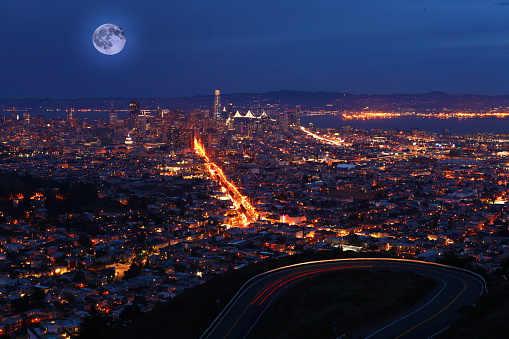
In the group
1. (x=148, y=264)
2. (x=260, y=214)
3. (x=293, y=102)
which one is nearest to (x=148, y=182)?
(x=260, y=214)

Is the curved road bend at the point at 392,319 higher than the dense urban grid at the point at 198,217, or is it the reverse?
the curved road bend at the point at 392,319

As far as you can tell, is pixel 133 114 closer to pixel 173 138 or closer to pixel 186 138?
pixel 186 138

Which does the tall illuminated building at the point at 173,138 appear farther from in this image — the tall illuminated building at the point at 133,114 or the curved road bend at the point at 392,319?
the curved road bend at the point at 392,319

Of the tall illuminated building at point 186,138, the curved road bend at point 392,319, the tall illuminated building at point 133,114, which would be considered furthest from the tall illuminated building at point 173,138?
the curved road bend at point 392,319

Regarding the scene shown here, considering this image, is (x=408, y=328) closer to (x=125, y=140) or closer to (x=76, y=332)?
(x=76, y=332)

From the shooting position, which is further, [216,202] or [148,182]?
[148,182]

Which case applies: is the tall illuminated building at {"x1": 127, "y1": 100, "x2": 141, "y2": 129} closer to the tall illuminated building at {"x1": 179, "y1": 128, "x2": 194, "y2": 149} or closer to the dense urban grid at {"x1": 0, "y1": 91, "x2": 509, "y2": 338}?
the tall illuminated building at {"x1": 179, "y1": 128, "x2": 194, "y2": 149}
